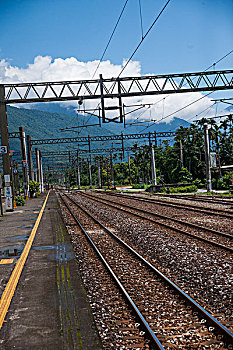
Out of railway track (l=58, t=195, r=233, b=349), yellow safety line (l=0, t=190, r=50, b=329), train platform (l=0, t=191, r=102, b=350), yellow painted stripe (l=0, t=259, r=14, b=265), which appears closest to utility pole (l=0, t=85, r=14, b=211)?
train platform (l=0, t=191, r=102, b=350)

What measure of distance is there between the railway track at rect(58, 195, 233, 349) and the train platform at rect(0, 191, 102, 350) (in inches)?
36.1

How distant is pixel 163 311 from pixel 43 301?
2.45 m


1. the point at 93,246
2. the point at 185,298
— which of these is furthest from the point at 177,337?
the point at 93,246

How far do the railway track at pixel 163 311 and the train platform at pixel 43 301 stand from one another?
92 cm

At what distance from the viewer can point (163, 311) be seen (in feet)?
20.9

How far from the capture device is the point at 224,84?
74.1ft

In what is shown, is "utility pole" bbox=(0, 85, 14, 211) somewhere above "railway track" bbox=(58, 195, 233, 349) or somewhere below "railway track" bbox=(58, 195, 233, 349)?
above

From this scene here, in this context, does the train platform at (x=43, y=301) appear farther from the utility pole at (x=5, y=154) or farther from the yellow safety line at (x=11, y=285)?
the utility pole at (x=5, y=154)

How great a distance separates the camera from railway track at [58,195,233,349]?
5.21m

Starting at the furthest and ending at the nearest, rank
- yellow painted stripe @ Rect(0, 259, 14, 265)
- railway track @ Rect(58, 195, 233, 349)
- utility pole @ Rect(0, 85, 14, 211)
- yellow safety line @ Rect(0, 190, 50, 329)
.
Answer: utility pole @ Rect(0, 85, 14, 211) → yellow painted stripe @ Rect(0, 259, 14, 265) → yellow safety line @ Rect(0, 190, 50, 329) → railway track @ Rect(58, 195, 233, 349)

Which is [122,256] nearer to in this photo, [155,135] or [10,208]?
[10,208]

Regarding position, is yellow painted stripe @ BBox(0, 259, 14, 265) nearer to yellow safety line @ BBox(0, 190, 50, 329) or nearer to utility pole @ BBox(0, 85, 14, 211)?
yellow safety line @ BBox(0, 190, 50, 329)

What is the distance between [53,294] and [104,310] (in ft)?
4.72

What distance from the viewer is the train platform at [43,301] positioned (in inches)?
215
